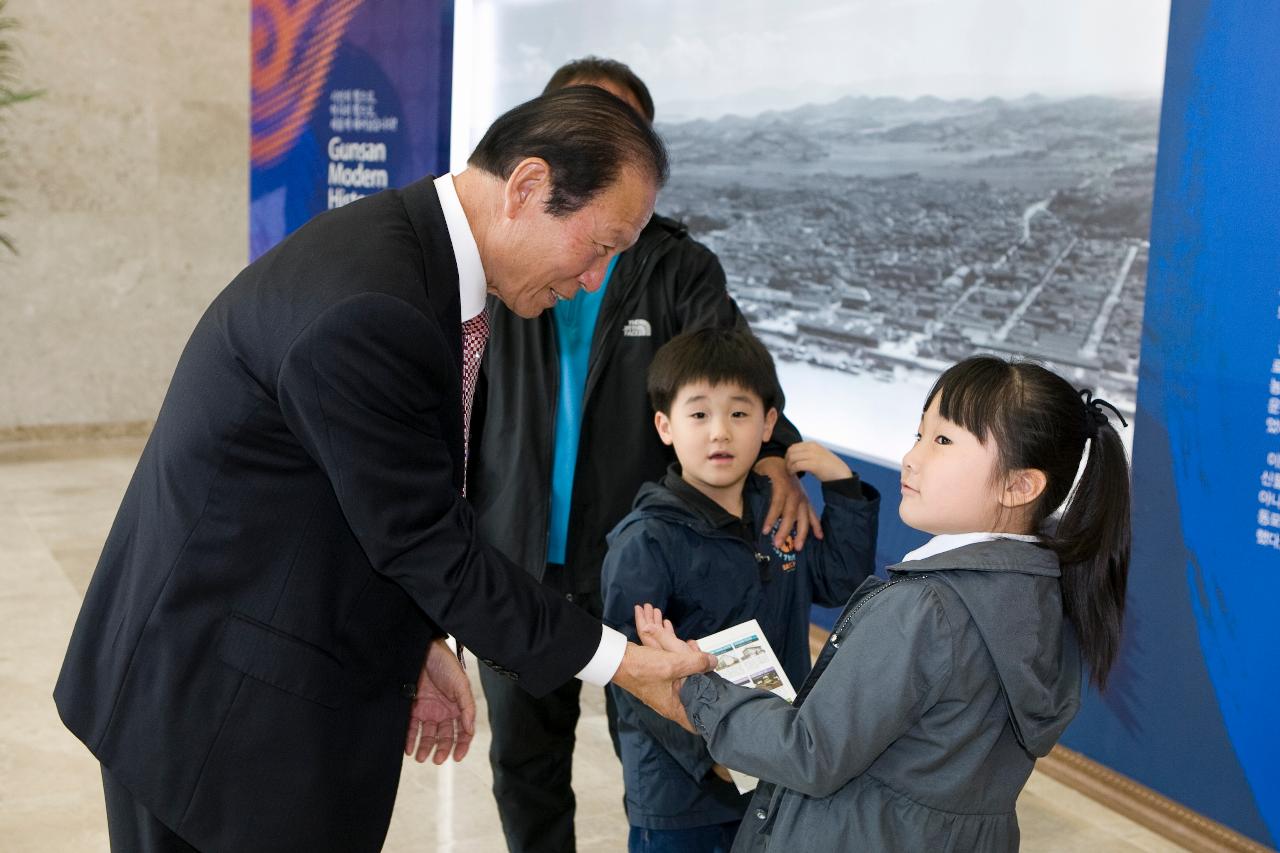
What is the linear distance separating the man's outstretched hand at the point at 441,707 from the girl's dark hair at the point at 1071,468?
813mm

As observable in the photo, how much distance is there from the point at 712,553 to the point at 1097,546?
0.74 metres

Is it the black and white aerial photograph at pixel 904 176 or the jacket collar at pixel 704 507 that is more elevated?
the black and white aerial photograph at pixel 904 176

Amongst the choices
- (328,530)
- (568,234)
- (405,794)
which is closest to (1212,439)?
(568,234)

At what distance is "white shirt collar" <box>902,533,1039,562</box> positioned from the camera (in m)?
1.61

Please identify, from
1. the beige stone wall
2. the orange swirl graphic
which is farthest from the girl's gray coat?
the beige stone wall

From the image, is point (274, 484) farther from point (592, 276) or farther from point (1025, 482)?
point (1025, 482)

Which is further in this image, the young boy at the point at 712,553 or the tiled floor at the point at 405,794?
the tiled floor at the point at 405,794

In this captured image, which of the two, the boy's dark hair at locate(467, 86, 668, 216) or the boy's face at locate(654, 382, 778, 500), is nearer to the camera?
the boy's dark hair at locate(467, 86, 668, 216)

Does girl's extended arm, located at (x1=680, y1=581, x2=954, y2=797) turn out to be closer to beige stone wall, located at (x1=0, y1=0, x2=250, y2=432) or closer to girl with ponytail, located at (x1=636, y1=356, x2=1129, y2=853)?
girl with ponytail, located at (x1=636, y1=356, x2=1129, y2=853)

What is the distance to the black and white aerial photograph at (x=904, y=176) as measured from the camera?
11.5ft

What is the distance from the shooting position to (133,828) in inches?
65.9

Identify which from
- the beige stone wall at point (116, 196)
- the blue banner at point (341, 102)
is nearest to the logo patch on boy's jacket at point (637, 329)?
the blue banner at point (341, 102)

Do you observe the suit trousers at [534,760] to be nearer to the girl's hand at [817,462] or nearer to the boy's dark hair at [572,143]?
the girl's hand at [817,462]

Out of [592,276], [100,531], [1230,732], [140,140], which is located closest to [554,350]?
[592,276]
